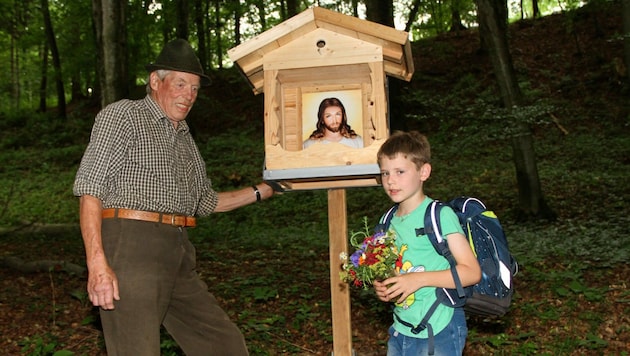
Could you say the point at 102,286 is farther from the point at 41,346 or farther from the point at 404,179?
the point at 41,346

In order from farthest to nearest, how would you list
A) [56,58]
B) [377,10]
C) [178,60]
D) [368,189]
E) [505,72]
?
[56,58], [368,189], [377,10], [505,72], [178,60]

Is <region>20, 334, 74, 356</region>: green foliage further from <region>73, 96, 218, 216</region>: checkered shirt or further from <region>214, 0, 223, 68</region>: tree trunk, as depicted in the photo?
<region>214, 0, 223, 68</region>: tree trunk

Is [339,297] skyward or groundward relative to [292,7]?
groundward

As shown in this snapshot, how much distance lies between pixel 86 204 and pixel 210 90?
74.7ft

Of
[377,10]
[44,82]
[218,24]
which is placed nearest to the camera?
[377,10]

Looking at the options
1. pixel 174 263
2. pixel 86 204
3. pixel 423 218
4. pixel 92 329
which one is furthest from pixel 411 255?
pixel 92 329

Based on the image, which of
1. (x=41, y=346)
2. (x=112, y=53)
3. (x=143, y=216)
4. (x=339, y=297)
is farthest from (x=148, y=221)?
(x=112, y=53)

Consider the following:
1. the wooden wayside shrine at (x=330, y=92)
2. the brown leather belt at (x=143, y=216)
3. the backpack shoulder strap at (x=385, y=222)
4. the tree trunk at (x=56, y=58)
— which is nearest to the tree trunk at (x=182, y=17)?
the tree trunk at (x=56, y=58)

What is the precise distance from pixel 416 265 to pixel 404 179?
417 mm

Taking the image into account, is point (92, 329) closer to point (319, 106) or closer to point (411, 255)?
point (319, 106)

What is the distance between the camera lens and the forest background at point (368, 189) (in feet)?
21.8

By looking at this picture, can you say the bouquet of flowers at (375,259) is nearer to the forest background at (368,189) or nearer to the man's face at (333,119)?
the man's face at (333,119)

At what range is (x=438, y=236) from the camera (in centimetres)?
307

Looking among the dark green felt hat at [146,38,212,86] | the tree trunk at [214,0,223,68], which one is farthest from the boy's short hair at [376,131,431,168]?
the tree trunk at [214,0,223,68]
